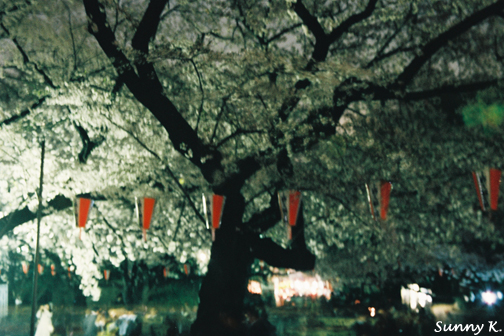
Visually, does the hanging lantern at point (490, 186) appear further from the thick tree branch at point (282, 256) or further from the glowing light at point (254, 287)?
the glowing light at point (254, 287)

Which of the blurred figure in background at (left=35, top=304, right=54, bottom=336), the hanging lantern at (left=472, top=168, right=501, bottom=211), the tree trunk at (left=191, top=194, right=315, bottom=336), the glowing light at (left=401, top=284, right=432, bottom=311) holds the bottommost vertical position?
the glowing light at (left=401, top=284, right=432, bottom=311)

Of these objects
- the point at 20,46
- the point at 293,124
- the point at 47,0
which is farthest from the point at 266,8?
the point at 20,46

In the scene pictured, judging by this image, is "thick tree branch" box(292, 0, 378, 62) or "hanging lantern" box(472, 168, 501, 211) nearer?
"hanging lantern" box(472, 168, 501, 211)

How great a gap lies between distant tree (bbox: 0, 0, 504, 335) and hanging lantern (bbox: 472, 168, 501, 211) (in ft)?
4.65

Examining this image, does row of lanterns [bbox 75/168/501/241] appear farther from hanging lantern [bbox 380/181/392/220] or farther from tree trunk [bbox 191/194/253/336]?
tree trunk [bbox 191/194/253/336]

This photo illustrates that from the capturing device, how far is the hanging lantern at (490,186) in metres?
7.59

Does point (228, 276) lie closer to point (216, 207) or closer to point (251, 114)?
point (216, 207)

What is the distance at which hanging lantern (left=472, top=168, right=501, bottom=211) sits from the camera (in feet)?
24.9

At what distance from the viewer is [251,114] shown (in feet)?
29.8

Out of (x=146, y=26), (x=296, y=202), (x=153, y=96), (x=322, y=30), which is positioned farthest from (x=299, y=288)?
(x=146, y=26)

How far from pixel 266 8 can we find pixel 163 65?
3.10 metres

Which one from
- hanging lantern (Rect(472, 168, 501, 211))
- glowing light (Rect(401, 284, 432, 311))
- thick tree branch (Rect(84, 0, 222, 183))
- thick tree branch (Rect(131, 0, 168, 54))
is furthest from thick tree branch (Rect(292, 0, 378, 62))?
glowing light (Rect(401, 284, 432, 311))

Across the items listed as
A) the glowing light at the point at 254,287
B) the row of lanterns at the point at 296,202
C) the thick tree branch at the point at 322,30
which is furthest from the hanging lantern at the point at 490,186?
the glowing light at the point at 254,287

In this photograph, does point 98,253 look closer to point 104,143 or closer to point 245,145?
point 104,143
